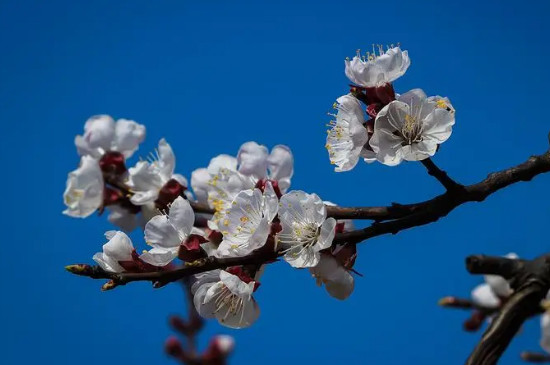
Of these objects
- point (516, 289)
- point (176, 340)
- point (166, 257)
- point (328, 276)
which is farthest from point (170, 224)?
point (176, 340)

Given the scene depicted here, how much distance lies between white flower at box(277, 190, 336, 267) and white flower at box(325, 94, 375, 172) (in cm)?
12

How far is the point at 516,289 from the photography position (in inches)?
35.9

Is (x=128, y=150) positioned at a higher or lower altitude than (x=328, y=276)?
higher

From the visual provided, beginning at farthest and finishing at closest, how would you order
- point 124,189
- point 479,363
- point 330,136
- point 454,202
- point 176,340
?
point 176,340
point 124,189
point 330,136
point 454,202
point 479,363

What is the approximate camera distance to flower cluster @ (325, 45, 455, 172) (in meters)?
1.36

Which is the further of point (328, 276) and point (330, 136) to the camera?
point (330, 136)

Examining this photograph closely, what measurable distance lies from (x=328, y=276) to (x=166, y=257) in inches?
13.1

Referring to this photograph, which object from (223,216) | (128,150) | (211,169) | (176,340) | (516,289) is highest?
(176,340)

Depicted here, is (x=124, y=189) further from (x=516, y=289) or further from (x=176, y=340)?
(x=176, y=340)

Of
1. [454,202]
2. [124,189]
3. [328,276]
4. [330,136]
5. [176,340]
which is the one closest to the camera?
[454,202]

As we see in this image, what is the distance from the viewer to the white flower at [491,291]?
2.90 metres

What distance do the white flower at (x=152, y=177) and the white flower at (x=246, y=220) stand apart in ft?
1.74

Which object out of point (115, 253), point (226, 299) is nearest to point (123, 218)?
point (115, 253)

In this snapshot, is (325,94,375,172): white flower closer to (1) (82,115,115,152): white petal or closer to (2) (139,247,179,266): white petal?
(2) (139,247,179,266): white petal
